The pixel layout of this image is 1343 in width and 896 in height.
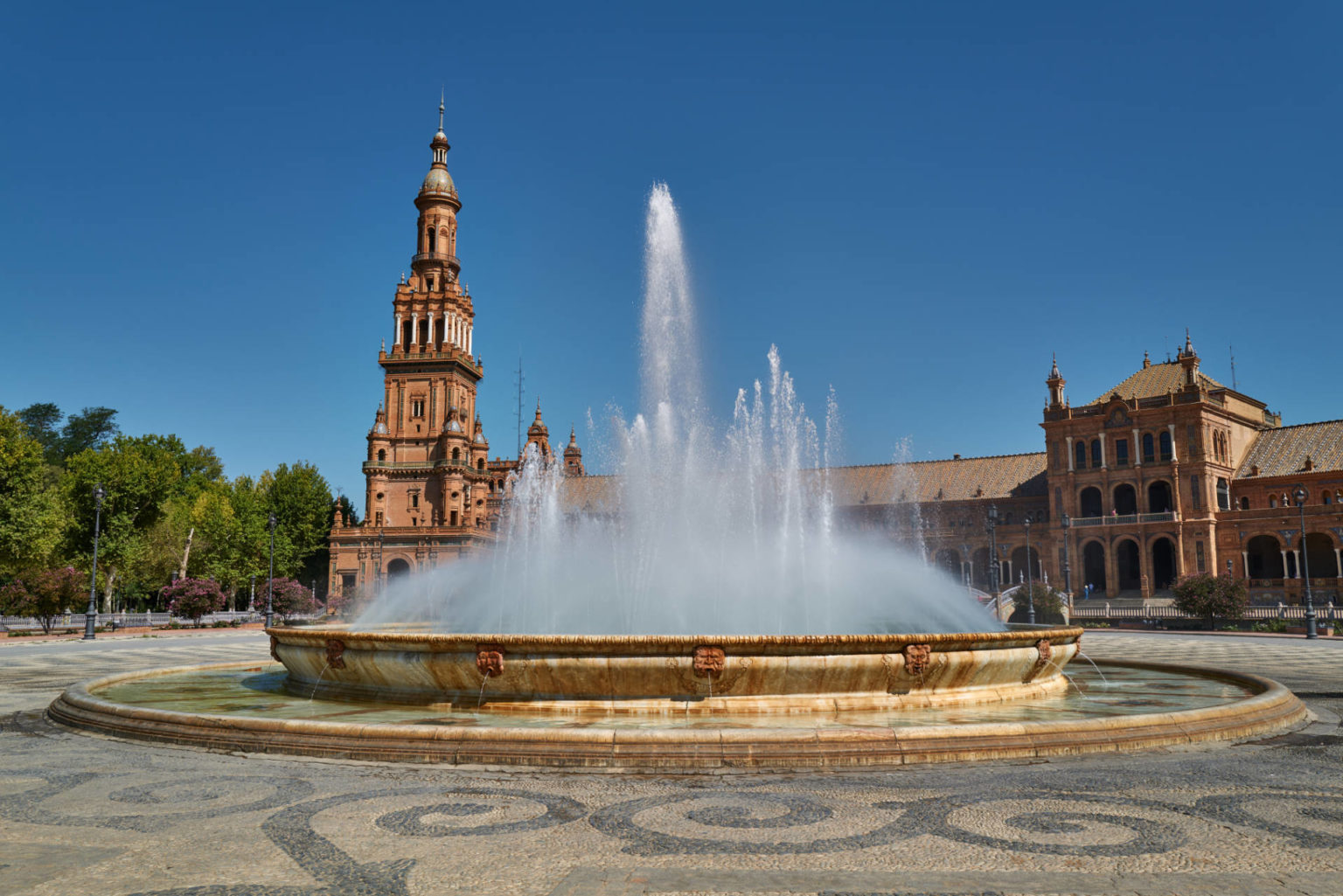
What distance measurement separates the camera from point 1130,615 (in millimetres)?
40906

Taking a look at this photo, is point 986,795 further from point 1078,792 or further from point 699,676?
point 699,676

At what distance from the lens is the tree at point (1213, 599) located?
35.8 meters

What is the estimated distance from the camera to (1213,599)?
3594cm

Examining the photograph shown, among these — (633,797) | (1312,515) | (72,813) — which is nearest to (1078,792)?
(633,797)

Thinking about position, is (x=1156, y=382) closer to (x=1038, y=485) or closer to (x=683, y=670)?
(x=1038, y=485)

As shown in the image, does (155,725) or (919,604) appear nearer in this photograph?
(155,725)

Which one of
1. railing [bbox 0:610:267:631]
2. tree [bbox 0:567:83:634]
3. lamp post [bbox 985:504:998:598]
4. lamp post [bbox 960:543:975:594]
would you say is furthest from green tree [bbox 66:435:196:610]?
lamp post [bbox 960:543:975:594]

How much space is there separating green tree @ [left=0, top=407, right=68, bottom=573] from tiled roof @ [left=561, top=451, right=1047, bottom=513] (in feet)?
121

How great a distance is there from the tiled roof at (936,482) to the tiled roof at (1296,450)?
14.1 m

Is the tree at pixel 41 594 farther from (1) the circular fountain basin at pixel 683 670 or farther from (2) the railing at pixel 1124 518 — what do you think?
(2) the railing at pixel 1124 518

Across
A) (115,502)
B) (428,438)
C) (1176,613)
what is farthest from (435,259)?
(1176,613)

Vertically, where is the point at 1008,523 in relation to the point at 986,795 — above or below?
above

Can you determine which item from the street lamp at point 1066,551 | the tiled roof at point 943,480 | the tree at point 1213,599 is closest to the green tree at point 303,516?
the tiled roof at point 943,480

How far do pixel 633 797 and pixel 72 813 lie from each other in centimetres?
348
